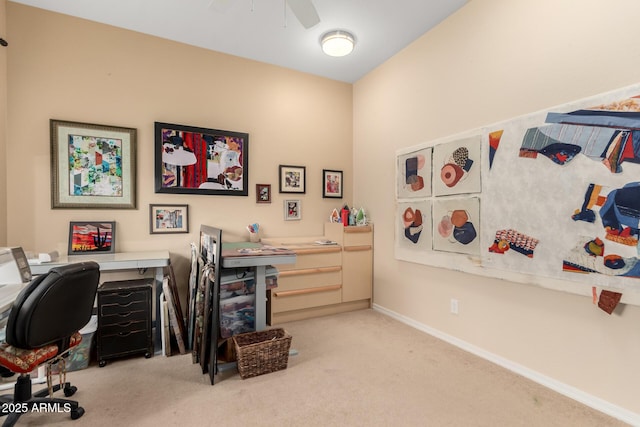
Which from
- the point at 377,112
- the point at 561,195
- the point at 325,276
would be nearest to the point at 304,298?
the point at 325,276

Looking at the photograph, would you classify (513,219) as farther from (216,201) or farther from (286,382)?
(216,201)

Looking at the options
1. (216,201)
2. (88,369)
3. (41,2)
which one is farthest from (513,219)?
(41,2)

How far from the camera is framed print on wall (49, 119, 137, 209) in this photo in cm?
271

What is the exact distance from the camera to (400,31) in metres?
3.03

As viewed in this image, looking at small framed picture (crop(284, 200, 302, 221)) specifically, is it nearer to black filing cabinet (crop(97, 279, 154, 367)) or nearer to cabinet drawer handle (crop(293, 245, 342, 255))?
cabinet drawer handle (crop(293, 245, 342, 255))

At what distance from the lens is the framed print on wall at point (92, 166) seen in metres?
2.71

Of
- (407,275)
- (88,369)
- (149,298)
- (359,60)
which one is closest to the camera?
(88,369)

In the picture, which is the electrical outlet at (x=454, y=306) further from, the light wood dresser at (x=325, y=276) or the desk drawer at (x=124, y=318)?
the desk drawer at (x=124, y=318)

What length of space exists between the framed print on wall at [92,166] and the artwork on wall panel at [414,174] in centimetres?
271

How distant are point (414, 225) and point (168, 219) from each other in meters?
2.52

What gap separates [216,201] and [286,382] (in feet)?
6.54

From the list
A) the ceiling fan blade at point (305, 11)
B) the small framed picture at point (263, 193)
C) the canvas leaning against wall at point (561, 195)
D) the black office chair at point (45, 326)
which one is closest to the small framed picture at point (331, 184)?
the small framed picture at point (263, 193)

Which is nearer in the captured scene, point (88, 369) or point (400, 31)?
point (88, 369)

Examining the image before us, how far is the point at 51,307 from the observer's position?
1548mm
